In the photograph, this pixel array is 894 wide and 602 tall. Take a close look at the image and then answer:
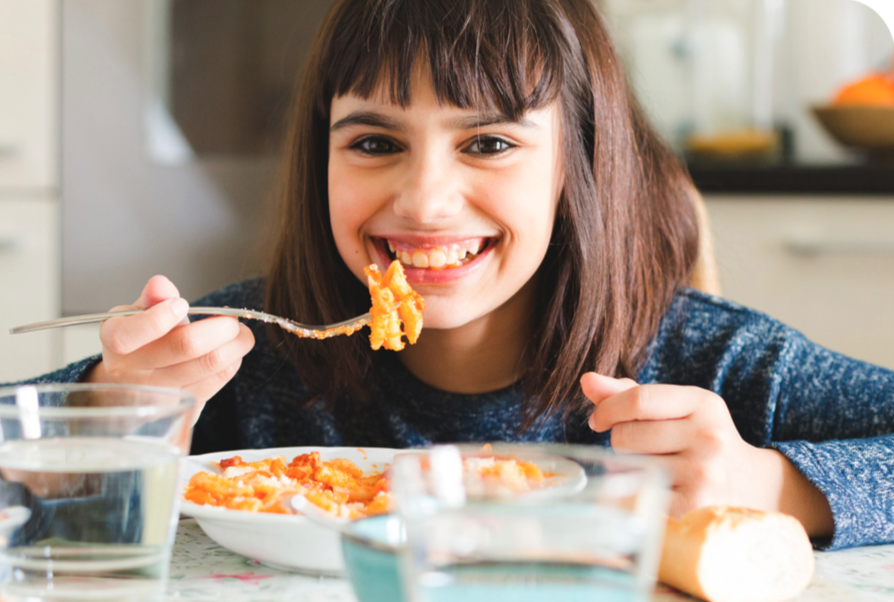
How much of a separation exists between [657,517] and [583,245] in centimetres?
76

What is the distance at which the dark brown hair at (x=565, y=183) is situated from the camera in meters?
1.05

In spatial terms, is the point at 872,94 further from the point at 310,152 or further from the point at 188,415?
the point at 188,415

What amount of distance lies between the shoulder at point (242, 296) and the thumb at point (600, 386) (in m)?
0.69

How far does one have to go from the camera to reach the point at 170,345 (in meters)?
0.91

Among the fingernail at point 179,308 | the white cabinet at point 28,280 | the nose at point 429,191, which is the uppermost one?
the nose at point 429,191

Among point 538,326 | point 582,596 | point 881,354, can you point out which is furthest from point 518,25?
point 881,354

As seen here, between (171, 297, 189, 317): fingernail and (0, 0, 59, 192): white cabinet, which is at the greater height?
(0, 0, 59, 192): white cabinet

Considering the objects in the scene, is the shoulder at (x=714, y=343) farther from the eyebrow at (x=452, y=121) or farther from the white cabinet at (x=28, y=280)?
the white cabinet at (x=28, y=280)

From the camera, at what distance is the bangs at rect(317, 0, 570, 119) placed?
104cm

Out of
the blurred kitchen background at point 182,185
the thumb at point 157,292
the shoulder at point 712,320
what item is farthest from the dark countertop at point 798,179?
the thumb at point 157,292

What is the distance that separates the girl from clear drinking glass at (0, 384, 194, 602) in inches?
13.7

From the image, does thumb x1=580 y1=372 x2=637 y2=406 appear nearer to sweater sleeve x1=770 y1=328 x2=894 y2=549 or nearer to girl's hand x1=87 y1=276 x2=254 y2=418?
sweater sleeve x1=770 y1=328 x2=894 y2=549

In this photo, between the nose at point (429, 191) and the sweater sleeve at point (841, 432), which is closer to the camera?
the sweater sleeve at point (841, 432)

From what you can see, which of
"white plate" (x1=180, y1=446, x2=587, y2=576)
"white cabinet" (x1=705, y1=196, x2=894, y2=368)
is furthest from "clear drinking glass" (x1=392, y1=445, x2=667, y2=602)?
"white cabinet" (x1=705, y1=196, x2=894, y2=368)
